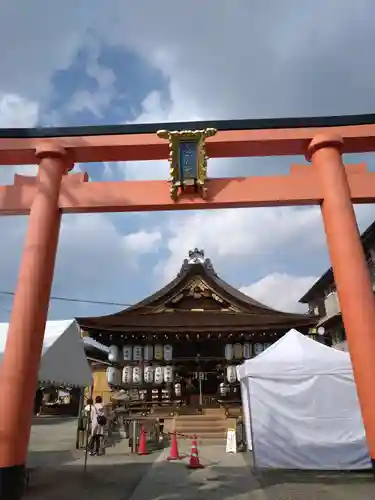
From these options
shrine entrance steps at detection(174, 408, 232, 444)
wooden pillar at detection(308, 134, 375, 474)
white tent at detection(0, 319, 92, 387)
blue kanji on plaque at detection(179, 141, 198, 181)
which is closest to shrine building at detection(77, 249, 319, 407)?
shrine entrance steps at detection(174, 408, 232, 444)

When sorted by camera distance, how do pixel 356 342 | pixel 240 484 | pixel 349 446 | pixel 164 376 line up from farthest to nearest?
1. pixel 164 376
2. pixel 349 446
3. pixel 240 484
4. pixel 356 342

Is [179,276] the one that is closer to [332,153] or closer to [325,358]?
[325,358]

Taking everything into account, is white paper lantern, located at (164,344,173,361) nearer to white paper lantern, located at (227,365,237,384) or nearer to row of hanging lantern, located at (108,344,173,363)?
row of hanging lantern, located at (108,344,173,363)

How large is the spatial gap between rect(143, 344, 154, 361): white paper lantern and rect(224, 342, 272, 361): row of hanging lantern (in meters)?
3.46

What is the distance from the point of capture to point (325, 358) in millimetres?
8375

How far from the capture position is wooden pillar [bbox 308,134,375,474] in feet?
17.2

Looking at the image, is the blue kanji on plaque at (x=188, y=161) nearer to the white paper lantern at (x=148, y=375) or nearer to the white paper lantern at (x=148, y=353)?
the white paper lantern at (x=148, y=375)

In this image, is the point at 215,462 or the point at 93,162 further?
the point at 215,462

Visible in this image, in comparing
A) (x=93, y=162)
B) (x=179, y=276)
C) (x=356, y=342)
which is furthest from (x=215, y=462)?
(x=179, y=276)

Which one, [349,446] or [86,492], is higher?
[349,446]

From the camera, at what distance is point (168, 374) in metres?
17.4

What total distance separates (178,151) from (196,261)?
1576 cm

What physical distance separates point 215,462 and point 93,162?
24.9ft

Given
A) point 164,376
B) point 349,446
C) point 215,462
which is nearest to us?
point 349,446
